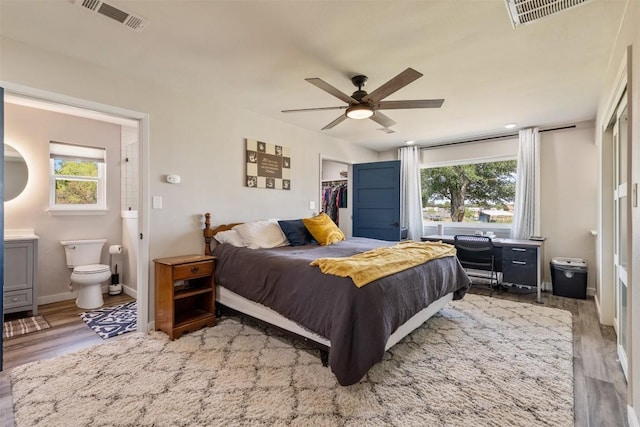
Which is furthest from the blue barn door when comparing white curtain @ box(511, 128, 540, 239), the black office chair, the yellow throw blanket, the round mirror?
the round mirror

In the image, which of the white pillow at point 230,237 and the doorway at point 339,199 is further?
the doorway at point 339,199

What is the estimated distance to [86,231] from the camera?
3961 millimetres

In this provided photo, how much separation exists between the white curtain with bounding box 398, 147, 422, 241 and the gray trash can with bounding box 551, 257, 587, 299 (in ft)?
6.78

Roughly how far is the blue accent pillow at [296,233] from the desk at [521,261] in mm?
2671

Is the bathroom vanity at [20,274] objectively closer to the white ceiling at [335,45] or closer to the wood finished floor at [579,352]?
the wood finished floor at [579,352]

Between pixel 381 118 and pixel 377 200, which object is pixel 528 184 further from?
pixel 381 118

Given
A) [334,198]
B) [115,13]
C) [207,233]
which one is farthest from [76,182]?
[334,198]

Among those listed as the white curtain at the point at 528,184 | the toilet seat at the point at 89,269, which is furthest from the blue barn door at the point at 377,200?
the toilet seat at the point at 89,269

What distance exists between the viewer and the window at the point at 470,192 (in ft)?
16.1

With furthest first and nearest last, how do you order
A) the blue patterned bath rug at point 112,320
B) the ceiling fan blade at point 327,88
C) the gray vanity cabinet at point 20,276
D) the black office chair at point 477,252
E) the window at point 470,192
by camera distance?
the window at point 470,192, the black office chair at point 477,252, the gray vanity cabinet at point 20,276, the blue patterned bath rug at point 112,320, the ceiling fan blade at point 327,88

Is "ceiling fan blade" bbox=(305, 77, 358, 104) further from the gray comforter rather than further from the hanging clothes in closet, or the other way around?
the hanging clothes in closet

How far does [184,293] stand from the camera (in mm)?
2791

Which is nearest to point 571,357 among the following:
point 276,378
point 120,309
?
point 276,378

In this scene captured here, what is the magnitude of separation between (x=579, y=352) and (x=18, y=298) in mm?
5441
